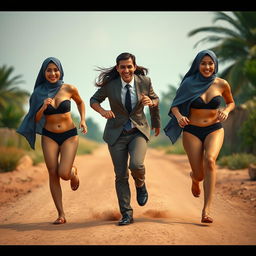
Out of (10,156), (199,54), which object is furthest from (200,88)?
(10,156)

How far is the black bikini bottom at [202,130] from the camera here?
728 centimetres

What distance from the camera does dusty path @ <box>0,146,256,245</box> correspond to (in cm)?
600

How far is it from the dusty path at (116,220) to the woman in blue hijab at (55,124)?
0.66 m

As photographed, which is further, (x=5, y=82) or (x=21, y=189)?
(x=5, y=82)

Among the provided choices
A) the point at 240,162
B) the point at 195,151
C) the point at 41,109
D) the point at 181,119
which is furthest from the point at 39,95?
the point at 240,162

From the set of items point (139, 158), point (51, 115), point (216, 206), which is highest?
point (51, 115)

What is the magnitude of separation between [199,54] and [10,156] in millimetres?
9445

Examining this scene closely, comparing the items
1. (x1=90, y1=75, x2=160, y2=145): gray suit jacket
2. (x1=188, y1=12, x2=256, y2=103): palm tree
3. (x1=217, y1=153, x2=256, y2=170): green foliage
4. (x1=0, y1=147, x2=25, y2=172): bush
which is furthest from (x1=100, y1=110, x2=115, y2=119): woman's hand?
(x1=188, y1=12, x2=256, y2=103): palm tree

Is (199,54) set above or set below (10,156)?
above

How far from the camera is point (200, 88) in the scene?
7.31m

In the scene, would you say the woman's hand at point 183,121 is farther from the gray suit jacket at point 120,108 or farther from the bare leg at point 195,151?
the gray suit jacket at point 120,108

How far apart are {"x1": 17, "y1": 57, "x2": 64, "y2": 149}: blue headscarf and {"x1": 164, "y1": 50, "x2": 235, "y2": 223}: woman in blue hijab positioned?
177 centimetres

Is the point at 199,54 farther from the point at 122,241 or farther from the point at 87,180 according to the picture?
the point at 87,180

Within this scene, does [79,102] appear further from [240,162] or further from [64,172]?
[240,162]
